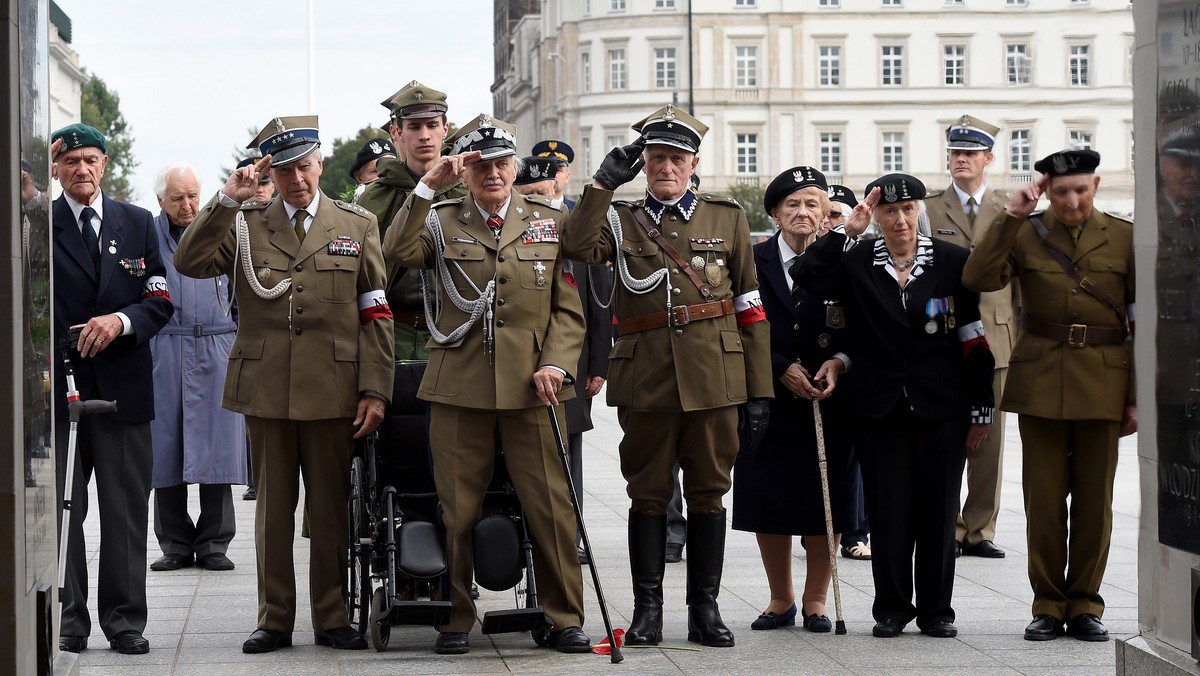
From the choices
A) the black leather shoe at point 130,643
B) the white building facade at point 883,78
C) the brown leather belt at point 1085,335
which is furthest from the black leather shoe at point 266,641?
the white building facade at point 883,78

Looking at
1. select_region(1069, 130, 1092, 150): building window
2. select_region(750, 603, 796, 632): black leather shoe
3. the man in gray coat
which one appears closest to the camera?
select_region(750, 603, 796, 632): black leather shoe

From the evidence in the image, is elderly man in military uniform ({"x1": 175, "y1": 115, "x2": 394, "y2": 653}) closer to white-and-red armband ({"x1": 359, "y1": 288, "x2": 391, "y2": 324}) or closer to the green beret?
white-and-red armband ({"x1": 359, "y1": 288, "x2": 391, "y2": 324})

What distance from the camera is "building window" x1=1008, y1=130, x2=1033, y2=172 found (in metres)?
82.7

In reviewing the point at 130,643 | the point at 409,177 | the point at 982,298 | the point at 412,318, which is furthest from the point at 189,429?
the point at 982,298

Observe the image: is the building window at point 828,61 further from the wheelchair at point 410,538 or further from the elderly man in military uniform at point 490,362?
the elderly man in military uniform at point 490,362

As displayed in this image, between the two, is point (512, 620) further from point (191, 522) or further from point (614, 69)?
point (614, 69)

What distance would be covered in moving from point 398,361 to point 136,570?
1.52 metres

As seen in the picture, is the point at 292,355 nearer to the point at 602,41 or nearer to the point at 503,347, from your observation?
the point at 503,347

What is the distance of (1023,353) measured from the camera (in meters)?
7.46

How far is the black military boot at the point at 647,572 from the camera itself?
23.7 feet

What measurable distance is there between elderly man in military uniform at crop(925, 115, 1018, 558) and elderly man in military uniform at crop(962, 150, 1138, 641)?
2397 millimetres

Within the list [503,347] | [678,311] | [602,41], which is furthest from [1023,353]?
[602,41]

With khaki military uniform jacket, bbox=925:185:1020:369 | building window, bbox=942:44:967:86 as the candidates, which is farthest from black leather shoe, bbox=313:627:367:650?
building window, bbox=942:44:967:86

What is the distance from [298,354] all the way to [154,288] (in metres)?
0.75
